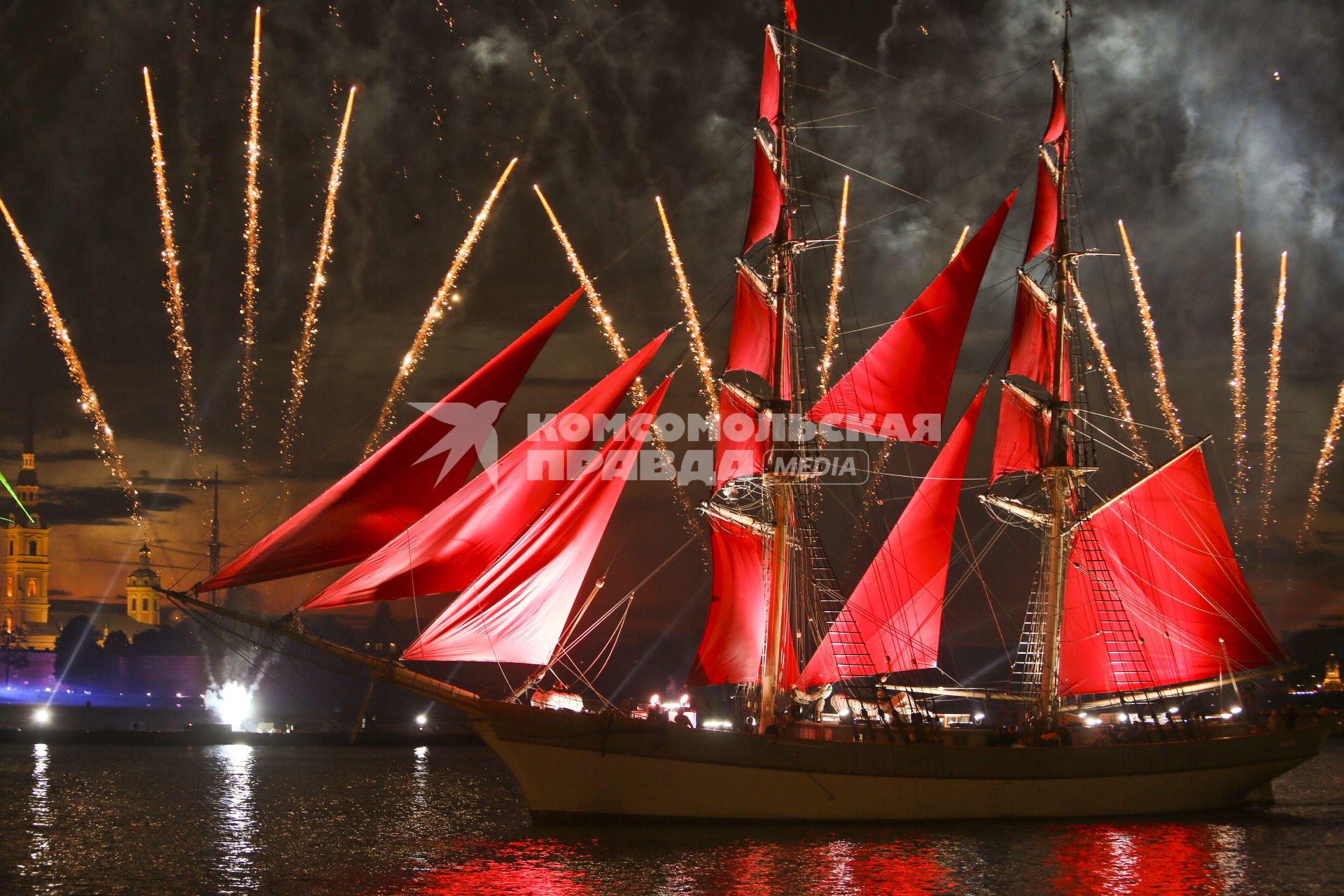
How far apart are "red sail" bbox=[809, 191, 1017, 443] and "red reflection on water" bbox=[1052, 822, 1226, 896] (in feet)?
36.9

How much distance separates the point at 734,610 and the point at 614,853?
814 cm

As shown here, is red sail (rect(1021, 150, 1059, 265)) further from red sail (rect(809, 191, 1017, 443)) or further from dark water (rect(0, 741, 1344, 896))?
dark water (rect(0, 741, 1344, 896))

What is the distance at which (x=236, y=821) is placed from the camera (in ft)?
128

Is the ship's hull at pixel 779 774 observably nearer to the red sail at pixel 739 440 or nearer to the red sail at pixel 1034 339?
the red sail at pixel 739 440

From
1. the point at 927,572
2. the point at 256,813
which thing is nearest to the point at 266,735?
the point at 256,813

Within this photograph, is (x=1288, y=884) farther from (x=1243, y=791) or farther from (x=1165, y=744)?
(x=1243, y=791)

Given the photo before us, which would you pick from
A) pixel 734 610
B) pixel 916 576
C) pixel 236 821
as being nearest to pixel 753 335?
pixel 734 610

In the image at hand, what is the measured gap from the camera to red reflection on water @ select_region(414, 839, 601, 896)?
81.1 feet

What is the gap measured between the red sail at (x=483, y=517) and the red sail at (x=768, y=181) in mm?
5387

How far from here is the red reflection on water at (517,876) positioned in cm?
2472

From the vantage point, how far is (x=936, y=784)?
3183cm

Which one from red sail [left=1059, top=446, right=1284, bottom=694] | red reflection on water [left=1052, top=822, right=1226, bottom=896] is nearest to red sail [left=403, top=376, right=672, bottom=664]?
red reflection on water [left=1052, top=822, right=1226, bottom=896]

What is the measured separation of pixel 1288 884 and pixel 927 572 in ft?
46.8

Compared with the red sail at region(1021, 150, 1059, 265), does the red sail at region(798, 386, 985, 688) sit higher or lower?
lower
